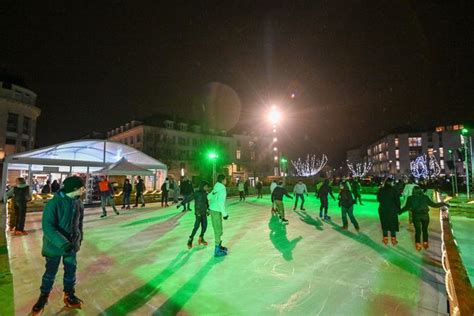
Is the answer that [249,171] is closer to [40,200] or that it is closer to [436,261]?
[40,200]

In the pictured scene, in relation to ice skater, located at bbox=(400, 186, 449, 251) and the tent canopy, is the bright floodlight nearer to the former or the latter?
the tent canopy

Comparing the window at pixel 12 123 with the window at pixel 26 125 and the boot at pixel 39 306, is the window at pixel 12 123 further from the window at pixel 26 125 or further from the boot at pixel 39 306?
the boot at pixel 39 306

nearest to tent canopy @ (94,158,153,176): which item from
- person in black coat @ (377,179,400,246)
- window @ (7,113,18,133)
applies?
person in black coat @ (377,179,400,246)

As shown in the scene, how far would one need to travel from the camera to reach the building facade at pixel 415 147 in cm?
8281

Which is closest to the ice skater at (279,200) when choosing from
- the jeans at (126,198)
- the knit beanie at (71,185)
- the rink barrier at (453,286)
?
the rink barrier at (453,286)

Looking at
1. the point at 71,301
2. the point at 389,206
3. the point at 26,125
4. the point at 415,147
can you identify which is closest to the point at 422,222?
the point at 389,206

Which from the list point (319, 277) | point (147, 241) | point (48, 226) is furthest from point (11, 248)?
point (319, 277)

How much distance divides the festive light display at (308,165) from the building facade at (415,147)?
34.1m

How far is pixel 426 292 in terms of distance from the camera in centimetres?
437

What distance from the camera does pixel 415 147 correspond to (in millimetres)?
89312

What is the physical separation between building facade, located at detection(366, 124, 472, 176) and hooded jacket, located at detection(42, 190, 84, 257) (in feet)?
307

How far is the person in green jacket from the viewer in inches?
145

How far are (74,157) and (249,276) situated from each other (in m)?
21.0

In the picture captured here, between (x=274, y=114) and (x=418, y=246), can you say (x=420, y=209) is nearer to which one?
(x=418, y=246)
